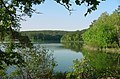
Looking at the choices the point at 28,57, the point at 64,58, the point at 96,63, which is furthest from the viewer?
the point at 64,58

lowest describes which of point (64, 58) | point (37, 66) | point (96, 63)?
point (64, 58)

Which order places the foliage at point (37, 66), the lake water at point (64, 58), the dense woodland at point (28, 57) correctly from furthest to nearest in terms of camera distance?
1. the lake water at point (64, 58)
2. the foliage at point (37, 66)
3. the dense woodland at point (28, 57)

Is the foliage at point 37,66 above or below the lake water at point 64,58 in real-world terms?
above

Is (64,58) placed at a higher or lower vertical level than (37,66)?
lower

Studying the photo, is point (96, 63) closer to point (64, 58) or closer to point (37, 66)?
point (64, 58)

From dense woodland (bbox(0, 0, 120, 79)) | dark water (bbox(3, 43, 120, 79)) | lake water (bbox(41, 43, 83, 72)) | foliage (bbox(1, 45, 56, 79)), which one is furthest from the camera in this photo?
lake water (bbox(41, 43, 83, 72))

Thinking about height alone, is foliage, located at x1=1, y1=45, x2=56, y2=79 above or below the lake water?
above

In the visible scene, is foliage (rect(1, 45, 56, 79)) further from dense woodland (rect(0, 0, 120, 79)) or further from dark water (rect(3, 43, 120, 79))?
dark water (rect(3, 43, 120, 79))

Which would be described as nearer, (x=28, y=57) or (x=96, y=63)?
(x=28, y=57)

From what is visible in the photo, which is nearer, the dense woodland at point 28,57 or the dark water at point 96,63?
the dense woodland at point 28,57

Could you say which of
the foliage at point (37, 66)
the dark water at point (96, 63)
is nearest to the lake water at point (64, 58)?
the dark water at point (96, 63)

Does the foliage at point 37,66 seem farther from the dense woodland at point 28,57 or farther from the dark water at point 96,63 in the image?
the dark water at point 96,63

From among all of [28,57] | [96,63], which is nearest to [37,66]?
[28,57]

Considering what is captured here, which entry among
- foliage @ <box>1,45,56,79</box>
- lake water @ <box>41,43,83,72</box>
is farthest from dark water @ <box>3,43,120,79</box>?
foliage @ <box>1,45,56,79</box>
